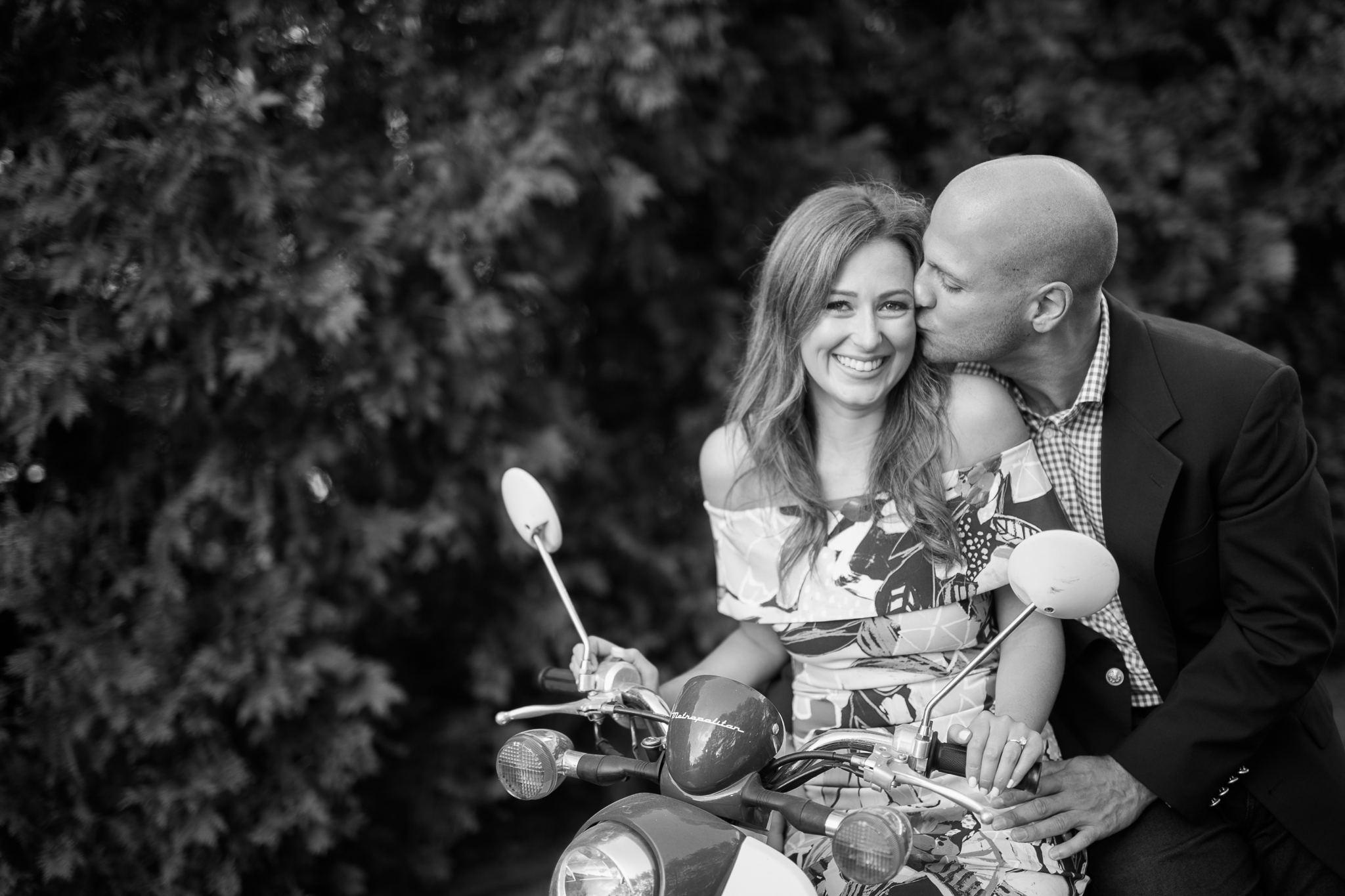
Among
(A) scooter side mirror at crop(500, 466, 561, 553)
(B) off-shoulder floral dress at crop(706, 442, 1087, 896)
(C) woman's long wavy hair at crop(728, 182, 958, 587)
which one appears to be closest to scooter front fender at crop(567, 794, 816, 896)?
(B) off-shoulder floral dress at crop(706, 442, 1087, 896)

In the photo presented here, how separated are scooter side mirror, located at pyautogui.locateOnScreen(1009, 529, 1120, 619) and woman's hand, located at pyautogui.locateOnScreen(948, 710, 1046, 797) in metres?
0.19

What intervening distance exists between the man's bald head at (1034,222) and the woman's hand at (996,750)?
83 centimetres

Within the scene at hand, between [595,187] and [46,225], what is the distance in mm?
1523

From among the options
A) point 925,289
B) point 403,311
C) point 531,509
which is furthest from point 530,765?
point 403,311

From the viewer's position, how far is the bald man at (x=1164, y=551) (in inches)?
75.9

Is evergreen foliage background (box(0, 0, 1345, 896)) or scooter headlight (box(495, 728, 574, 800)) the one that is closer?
scooter headlight (box(495, 728, 574, 800))

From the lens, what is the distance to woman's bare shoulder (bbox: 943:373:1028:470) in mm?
2035

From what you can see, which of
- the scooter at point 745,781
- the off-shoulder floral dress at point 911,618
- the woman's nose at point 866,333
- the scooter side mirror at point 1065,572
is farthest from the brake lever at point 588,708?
the woman's nose at point 866,333

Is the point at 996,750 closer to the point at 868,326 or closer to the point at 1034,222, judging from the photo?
the point at 868,326

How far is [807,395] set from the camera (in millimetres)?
2271

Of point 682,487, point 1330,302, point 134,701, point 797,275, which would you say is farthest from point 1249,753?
point 1330,302

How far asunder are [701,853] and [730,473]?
100cm

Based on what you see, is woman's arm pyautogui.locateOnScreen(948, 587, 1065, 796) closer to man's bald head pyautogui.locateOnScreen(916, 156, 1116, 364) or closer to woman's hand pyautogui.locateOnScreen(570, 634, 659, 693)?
man's bald head pyautogui.locateOnScreen(916, 156, 1116, 364)

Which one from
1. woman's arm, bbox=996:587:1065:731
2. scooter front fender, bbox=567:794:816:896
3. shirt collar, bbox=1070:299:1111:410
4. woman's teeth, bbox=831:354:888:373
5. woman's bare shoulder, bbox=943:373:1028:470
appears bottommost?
woman's arm, bbox=996:587:1065:731
